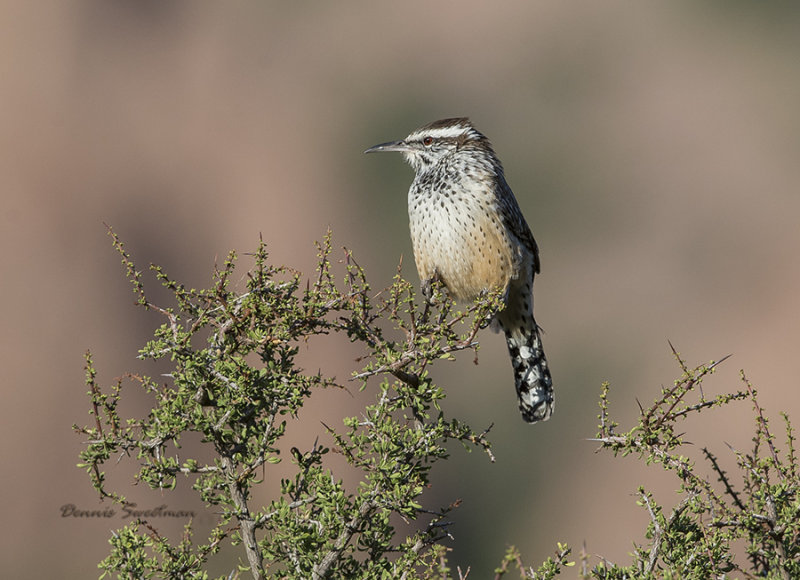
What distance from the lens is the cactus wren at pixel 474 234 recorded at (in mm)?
4973

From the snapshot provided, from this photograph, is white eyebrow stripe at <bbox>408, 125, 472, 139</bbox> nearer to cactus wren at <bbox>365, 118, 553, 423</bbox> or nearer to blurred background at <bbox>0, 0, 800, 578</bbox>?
cactus wren at <bbox>365, 118, 553, 423</bbox>

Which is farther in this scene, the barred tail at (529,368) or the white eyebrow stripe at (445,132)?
the white eyebrow stripe at (445,132)

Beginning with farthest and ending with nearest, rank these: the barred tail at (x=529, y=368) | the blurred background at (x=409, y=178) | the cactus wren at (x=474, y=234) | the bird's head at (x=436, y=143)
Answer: the blurred background at (x=409, y=178), the bird's head at (x=436, y=143), the barred tail at (x=529, y=368), the cactus wren at (x=474, y=234)

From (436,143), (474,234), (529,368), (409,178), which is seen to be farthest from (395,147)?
(409,178)

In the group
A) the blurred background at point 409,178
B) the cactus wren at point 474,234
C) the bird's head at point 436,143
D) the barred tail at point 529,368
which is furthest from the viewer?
the blurred background at point 409,178

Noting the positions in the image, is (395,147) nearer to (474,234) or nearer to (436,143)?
(436,143)

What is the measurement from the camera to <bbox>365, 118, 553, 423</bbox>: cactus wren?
4.97 meters

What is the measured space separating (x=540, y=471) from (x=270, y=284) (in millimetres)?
30282

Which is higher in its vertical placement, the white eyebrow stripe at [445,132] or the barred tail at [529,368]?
the white eyebrow stripe at [445,132]

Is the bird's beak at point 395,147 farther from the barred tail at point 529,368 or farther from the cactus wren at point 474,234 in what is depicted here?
the barred tail at point 529,368

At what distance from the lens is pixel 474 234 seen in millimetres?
4961

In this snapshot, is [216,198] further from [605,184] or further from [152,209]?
[605,184]

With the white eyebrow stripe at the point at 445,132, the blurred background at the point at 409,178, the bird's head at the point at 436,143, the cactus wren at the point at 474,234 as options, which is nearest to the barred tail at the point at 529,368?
the cactus wren at the point at 474,234

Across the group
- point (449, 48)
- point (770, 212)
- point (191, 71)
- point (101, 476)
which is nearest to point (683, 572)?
point (101, 476)
